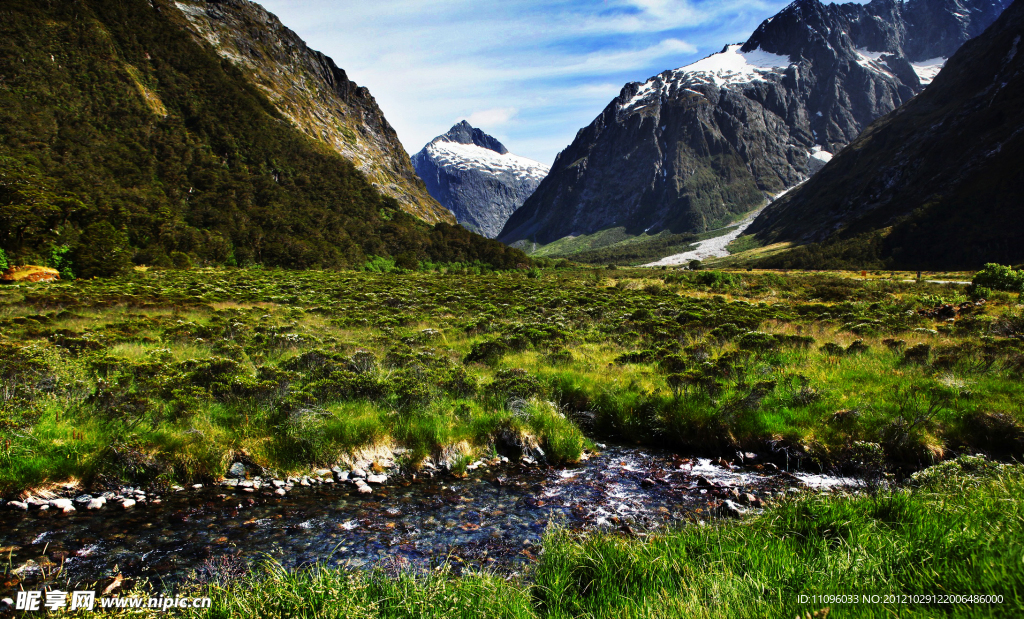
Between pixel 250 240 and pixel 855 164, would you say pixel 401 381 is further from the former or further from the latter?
pixel 855 164

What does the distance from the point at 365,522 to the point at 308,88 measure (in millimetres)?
170665

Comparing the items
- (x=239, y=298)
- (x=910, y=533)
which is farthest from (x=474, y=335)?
(x=239, y=298)

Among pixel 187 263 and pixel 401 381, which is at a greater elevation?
pixel 187 263

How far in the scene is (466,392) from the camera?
11.5 meters

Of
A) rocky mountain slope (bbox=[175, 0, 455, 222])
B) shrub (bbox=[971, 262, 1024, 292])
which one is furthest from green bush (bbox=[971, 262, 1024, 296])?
rocky mountain slope (bbox=[175, 0, 455, 222])

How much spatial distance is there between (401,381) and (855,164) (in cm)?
23577

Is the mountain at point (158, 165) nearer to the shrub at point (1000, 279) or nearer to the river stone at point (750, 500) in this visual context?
the river stone at point (750, 500)

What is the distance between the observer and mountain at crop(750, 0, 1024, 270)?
102 metres

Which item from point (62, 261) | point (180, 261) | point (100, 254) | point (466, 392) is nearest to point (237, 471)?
point (466, 392)

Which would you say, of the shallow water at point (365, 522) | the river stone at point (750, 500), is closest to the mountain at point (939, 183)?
the river stone at point (750, 500)

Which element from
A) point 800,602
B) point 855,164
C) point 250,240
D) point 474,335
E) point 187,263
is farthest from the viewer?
point 855,164

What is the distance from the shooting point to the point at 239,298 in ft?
92.4

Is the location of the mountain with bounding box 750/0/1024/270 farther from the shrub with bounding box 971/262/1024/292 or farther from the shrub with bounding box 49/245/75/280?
the shrub with bounding box 49/245/75/280

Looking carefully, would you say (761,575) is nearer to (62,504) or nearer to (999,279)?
(62,504)
